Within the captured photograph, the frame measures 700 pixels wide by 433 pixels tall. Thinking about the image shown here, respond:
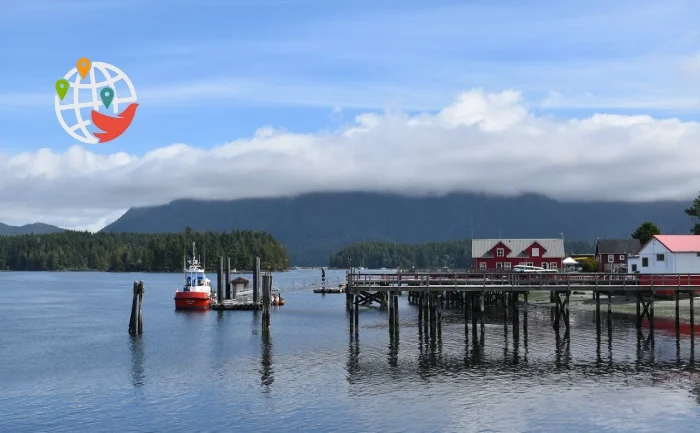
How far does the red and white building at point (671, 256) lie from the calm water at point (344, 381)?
16705 millimetres

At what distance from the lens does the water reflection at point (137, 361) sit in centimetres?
5007

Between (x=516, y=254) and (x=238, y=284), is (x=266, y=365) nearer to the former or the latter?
(x=516, y=254)

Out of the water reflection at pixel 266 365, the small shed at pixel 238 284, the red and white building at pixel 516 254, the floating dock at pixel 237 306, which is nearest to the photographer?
the water reflection at pixel 266 365

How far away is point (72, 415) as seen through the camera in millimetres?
40656

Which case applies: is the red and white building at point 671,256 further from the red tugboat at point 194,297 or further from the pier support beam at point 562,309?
the red tugboat at point 194,297

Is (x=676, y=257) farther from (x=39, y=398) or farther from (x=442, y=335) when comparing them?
(x=39, y=398)

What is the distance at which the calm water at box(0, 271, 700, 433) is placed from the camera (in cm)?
3912

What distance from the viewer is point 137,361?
58.0 meters

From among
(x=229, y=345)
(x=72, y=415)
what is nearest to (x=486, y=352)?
(x=229, y=345)

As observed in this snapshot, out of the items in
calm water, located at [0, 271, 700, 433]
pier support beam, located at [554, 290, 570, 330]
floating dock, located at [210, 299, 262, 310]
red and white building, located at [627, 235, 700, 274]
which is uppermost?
red and white building, located at [627, 235, 700, 274]

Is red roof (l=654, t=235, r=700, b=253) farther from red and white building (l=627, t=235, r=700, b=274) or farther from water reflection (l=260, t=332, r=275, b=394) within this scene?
water reflection (l=260, t=332, r=275, b=394)

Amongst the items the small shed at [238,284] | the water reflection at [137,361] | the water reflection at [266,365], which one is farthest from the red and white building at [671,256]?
the small shed at [238,284]

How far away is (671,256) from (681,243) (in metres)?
3.61

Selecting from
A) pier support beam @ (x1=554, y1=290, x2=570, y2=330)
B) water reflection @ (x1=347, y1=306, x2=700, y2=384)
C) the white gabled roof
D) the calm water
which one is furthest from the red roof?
the white gabled roof
